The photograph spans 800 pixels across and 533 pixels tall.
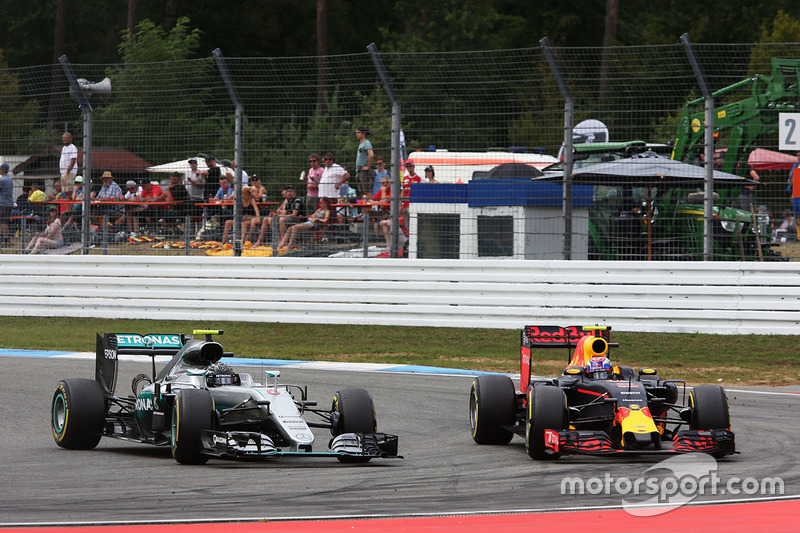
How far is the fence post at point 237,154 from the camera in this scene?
16812 mm

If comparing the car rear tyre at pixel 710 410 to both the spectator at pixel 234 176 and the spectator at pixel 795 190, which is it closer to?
the spectator at pixel 795 190

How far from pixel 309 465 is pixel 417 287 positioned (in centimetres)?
803

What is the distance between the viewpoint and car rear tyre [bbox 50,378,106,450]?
8898 mm

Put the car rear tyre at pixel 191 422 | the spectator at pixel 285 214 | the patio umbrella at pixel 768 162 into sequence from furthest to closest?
1. the spectator at pixel 285 214
2. the patio umbrella at pixel 768 162
3. the car rear tyre at pixel 191 422

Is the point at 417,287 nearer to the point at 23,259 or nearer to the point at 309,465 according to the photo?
the point at 23,259

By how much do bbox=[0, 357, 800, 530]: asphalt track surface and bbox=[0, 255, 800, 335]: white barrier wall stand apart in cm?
403

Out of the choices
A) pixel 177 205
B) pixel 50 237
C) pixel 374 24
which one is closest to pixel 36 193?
pixel 50 237

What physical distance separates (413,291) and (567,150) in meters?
2.72

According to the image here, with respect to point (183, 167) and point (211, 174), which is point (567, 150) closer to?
point (211, 174)

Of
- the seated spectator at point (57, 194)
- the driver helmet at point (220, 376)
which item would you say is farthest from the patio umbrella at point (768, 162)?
the seated spectator at point (57, 194)

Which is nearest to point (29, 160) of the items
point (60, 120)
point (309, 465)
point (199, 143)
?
point (60, 120)

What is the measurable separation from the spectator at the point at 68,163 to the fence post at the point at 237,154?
2540 millimetres

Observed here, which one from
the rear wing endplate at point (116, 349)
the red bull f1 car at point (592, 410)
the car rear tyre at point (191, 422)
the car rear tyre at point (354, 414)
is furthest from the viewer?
the rear wing endplate at point (116, 349)

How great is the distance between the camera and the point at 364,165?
16.9 metres
